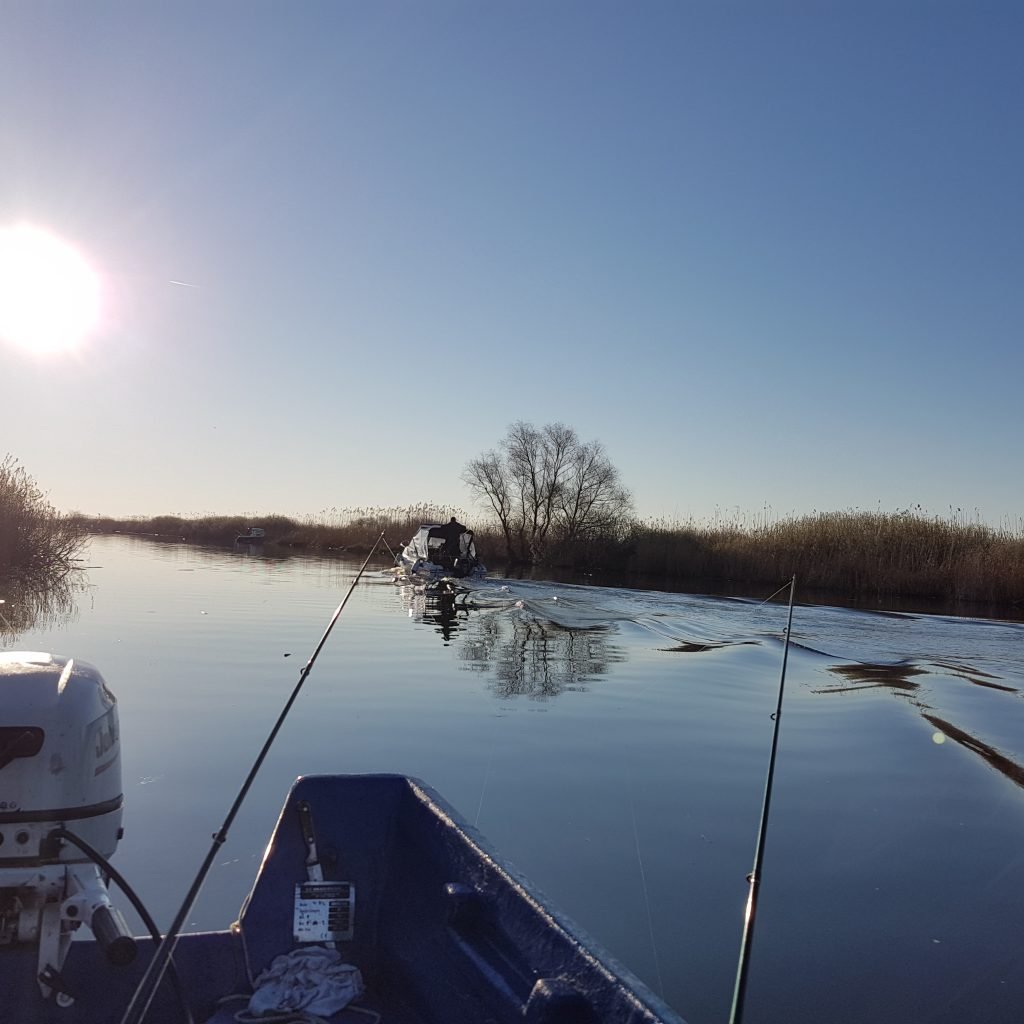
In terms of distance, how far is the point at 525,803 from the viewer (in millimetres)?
6664

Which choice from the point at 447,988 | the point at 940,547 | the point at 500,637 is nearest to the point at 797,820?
the point at 447,988

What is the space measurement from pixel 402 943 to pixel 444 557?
26.2 m

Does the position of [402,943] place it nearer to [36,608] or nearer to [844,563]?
[36,608]

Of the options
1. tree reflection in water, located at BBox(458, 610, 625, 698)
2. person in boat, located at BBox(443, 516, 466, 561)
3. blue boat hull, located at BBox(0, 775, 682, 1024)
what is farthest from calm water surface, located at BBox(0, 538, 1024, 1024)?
person in boat, located at BBox(443, 516, 466, 561)

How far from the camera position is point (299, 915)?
3.55 m

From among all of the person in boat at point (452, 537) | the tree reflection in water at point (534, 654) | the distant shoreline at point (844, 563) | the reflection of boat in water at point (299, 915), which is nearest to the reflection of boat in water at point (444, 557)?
the person in boat at point (452, 537)

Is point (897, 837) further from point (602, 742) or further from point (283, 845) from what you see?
point (283, 845)

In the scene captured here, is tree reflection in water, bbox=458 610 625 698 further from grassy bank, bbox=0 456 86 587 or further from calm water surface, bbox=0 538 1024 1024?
grassy bank, bbox=0 456 86 587

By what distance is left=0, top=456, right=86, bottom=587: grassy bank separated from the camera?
2156 centimetres

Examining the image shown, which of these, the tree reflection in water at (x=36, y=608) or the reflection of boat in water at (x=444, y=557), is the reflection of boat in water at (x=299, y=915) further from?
the reflection of boat in water at (x=444, y=557)

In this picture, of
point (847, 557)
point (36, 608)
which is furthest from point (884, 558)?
point (36, 608)

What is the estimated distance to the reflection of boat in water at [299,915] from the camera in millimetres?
2877

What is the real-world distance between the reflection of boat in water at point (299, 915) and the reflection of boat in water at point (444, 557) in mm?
25633

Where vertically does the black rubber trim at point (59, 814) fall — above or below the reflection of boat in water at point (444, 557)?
below
